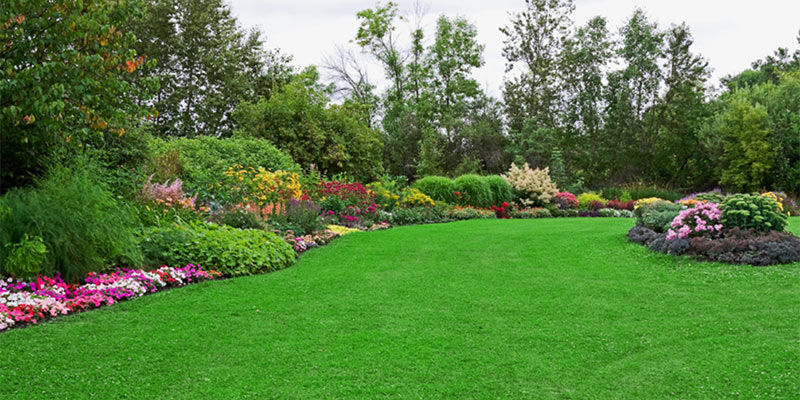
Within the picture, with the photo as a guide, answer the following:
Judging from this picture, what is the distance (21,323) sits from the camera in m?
4.00

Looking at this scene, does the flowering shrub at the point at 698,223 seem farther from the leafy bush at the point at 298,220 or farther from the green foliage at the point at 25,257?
the green foliage at the point at 25,257

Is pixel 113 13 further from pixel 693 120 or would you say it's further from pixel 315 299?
pixel 693 120

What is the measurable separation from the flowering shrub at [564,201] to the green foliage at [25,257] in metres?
13.8

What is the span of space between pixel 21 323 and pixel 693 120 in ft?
84.5

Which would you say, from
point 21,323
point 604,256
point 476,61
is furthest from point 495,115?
point 21,323

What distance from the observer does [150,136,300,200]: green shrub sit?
9.62 metres

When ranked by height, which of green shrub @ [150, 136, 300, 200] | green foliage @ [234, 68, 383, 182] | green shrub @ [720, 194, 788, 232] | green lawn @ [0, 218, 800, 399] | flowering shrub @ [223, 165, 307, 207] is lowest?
green lawn @ [0, 218, 800, 399]

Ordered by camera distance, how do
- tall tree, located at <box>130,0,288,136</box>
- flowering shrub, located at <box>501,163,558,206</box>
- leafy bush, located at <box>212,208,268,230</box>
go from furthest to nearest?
tall tree, located at <box>130,0,288,136</box>, flowering shrub, located at <box>501,163,558,206</box>, leafy bush, located at <box>212,208,268,230</box>

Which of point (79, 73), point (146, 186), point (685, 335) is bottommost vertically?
point (685, 335)

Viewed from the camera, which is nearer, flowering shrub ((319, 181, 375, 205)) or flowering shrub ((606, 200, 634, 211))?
flowering shrub ((319, 181, 375, 205))

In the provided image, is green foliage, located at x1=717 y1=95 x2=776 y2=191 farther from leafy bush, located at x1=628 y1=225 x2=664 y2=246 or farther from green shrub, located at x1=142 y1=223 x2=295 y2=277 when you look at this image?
green shrub, located at x1=142 y1=223 x2=295 y2=277

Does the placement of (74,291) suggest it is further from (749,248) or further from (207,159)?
(207,159)

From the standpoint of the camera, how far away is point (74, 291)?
4680 millimetres

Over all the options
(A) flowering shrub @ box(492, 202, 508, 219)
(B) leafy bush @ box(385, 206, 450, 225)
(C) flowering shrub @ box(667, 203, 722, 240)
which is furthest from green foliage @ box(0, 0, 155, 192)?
(A) flowering shrub @ box(492, 202, 508, 219)
